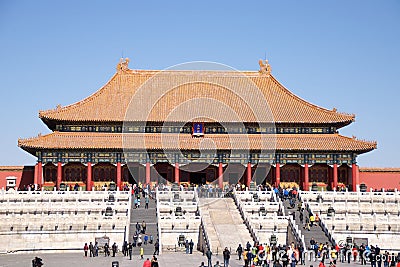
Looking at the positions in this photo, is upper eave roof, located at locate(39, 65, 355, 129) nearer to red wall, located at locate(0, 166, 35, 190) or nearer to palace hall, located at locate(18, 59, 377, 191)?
palace hall, located at locate(18, 59, 377, 191)

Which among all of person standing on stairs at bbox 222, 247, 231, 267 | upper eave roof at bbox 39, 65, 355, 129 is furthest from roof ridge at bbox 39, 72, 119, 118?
person standing on stairs at bbox 222, 247, 231, 267

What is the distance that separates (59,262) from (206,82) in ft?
125

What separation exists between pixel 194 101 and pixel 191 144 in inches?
239

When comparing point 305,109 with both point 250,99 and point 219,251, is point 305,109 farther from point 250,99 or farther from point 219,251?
point 219,251

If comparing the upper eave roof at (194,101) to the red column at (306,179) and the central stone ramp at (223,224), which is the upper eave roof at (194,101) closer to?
the red column at (306,179)

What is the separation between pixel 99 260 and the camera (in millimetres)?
37812

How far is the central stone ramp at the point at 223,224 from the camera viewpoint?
40062mm

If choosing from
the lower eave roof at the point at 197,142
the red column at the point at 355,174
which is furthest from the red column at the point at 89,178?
the red column at the point at 355,174

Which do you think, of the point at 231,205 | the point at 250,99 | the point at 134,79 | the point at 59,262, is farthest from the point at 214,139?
the point at 59,262

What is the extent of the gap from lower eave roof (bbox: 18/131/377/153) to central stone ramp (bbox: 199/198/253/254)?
14813mm

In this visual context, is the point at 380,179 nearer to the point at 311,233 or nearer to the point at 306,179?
the point at 306,179

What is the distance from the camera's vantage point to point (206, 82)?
2842 inches

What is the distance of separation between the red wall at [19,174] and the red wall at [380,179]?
28.8 metres

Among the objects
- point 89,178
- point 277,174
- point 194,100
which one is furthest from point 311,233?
point 194,100
